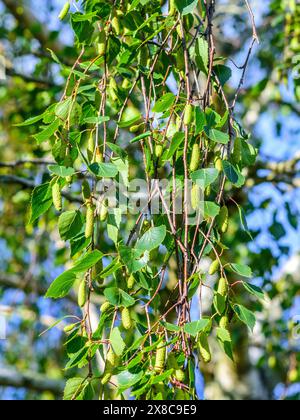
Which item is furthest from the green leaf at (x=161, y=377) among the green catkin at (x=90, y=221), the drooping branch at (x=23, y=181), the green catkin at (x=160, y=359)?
the drooping branch at (x=23, y=181)

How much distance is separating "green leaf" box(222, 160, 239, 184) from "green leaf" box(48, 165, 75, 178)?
222mm

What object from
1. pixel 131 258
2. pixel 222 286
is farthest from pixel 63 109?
pixel 222 286

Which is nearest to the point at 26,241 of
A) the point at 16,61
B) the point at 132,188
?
the point at 16,61

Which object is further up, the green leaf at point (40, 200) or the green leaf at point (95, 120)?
the green leaf at point (95, 120)

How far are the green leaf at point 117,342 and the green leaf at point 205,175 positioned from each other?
→ 0.24m

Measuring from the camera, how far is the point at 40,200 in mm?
1028

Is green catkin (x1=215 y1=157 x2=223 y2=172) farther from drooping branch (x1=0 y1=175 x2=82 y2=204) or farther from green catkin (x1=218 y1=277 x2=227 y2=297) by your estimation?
drooping branch (x1=0 y1=175 x2=82 y2=204)

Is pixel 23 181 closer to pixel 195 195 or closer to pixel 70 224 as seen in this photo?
pixel 70 224

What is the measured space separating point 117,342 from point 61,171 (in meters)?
0.26

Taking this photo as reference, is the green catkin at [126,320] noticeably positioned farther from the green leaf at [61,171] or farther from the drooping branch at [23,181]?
the drooping branch at [23,181]

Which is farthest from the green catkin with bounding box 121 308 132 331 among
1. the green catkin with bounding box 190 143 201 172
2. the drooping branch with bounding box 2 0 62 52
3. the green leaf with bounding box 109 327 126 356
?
the drooping branch with bounding box 2 0 62 52

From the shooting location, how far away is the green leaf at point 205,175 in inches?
37.1

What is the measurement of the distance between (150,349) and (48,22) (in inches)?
99.0
